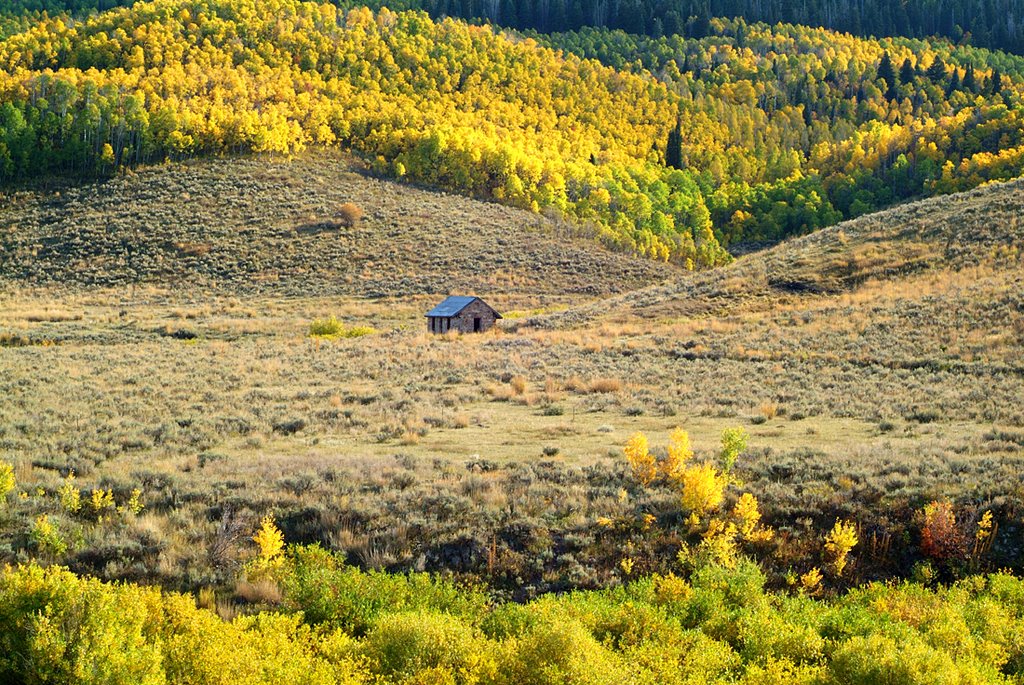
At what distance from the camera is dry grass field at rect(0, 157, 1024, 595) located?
13758 millimetres

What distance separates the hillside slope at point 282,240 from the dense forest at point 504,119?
7.13 meters

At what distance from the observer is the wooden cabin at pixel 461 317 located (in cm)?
4828

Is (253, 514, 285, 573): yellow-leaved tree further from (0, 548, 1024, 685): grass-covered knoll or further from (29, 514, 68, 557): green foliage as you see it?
(29, 514, 68, 557): green foliage

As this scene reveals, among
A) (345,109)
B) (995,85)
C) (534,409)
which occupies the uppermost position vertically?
(995,85)

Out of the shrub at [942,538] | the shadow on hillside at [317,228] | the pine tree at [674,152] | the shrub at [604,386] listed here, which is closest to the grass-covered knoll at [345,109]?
the pine tree at [674,152]

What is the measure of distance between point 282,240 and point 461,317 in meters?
38.8

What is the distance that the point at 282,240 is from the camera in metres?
81.2

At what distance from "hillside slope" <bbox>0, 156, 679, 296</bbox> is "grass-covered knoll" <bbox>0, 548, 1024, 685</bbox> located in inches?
2365

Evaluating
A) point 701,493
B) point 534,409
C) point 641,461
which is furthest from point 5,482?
point 534,409

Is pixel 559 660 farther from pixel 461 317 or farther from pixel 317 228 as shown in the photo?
pixel 317 228

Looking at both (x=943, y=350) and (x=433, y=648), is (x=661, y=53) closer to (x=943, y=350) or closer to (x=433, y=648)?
(x=943, y=350)

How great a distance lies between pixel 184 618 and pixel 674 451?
921 cm

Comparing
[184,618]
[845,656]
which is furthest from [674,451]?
[184,618]

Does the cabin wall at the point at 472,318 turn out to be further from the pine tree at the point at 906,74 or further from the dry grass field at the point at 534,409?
the pine tree at the point at 906,74
